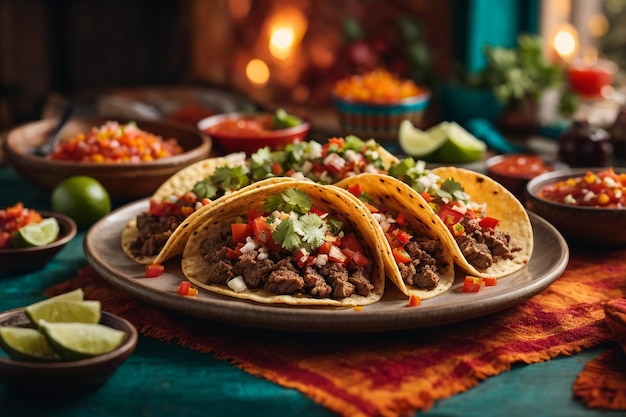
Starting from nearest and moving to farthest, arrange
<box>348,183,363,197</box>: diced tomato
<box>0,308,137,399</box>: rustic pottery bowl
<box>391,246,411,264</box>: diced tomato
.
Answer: <box>0,308,137,399</box>: rustic pottery bowl, <box>391,246,411,264</box>: diced tomato, <box>348,183,363,197</box>: diced tomato

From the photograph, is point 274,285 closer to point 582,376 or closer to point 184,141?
point 582,376

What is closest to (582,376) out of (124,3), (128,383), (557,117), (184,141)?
(128,383)

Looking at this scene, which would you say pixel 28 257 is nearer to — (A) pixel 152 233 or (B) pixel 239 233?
(A) pixel 152 233

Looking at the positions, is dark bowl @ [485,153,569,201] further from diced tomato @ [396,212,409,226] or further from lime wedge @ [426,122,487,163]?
diced tomato @ [396,212,409,226]

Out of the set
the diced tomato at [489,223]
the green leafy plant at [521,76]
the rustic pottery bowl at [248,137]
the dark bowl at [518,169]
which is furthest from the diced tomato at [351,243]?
the green leafy plant at [521,76]

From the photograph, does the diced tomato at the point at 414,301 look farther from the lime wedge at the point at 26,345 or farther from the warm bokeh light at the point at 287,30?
the warm bokeh light at the point at 287,30

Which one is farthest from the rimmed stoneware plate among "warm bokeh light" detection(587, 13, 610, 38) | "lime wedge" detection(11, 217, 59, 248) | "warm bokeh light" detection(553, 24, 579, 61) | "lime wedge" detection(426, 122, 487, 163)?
"warm bokeh light" detection(587, 13, 610, 38)
